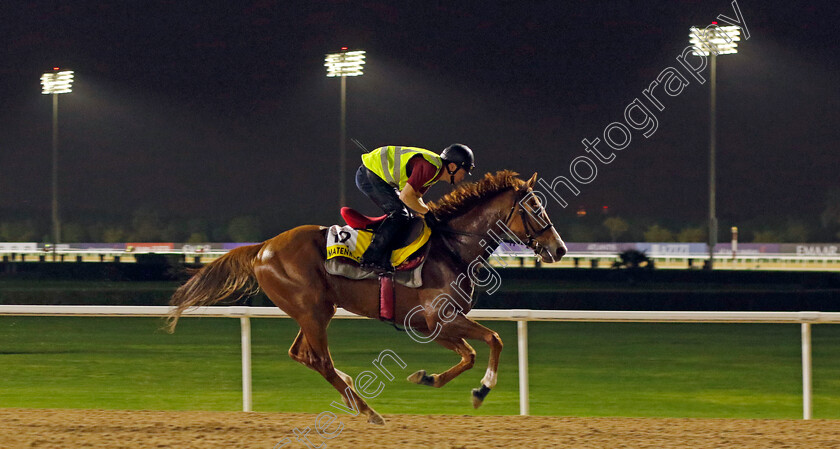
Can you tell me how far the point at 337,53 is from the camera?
17734mm

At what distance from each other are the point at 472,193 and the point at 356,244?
0.60 m

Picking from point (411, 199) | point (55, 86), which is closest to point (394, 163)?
point (411, 199)

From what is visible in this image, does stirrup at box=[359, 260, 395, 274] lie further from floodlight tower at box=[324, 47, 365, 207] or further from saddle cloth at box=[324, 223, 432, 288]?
floodlight tower at box=[324, 47, 365, 207]

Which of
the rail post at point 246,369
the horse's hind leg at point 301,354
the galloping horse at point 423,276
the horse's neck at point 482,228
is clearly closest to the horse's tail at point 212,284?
the galloping horse at point 423,276

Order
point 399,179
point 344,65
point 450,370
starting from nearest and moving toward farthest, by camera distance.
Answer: point 450,370
point 399,179
point 344,65

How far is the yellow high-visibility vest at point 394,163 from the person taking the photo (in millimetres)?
4176

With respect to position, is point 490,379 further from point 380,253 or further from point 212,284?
point 212,284

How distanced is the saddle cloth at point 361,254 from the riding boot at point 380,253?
2 centimetres

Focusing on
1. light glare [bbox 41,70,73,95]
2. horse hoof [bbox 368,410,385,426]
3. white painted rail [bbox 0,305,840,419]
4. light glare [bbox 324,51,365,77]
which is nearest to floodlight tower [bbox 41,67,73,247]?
light glare [bbox 41,70,73,95]

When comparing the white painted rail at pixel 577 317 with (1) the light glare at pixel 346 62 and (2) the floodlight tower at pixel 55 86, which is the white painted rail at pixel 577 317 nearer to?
(1) the light glare at pixel 346 62

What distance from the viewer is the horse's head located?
161 inches

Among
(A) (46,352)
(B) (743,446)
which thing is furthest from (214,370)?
(B) (743,446)

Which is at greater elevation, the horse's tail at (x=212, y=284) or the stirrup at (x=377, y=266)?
the stirrup at (x=377, y=266)

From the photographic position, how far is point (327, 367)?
423cm
